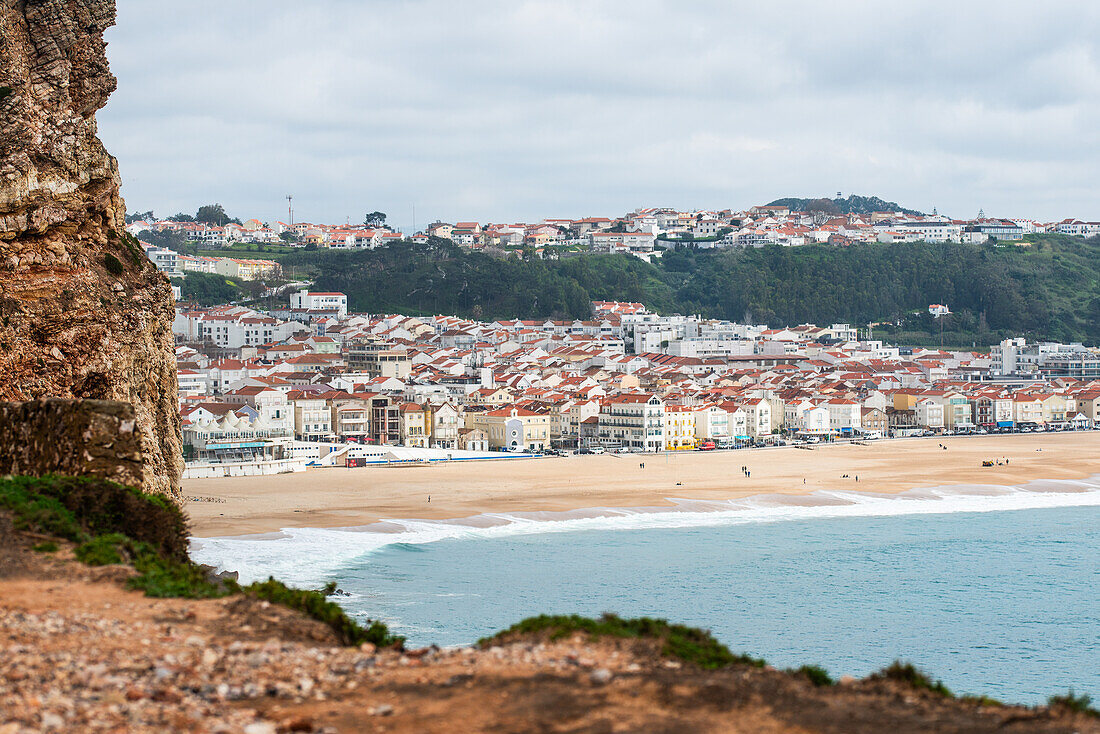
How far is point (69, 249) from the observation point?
15695mm

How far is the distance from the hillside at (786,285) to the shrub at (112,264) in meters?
91.3

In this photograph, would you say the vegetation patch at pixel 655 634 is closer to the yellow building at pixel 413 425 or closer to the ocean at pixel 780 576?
the ocean at pixel 780 576

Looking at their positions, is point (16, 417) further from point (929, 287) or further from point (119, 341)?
point (929, 287)

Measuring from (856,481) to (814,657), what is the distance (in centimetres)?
2425

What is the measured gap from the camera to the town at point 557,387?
5306cm

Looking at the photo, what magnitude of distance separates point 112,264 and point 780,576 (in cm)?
1368

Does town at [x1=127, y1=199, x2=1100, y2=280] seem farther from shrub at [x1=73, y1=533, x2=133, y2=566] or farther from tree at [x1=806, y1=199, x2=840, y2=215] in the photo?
shrub at [x1=73, y1=533, x2=133, y2=566]

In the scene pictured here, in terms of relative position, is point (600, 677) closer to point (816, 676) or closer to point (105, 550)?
point (816, 676)

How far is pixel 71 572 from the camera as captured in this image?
27.2ft

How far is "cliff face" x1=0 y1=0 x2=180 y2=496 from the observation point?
47.1ft

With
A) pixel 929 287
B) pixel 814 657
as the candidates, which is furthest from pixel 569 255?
pixel 814 657

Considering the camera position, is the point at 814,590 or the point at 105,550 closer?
the point at 105,550

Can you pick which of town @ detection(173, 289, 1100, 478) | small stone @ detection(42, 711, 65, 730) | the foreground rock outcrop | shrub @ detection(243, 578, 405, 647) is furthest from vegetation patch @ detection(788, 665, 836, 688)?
town @ detection(173, 289, 1100, 478)

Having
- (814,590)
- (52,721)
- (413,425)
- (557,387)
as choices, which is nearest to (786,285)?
(557,387)
